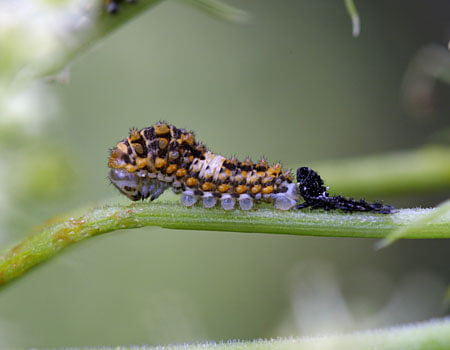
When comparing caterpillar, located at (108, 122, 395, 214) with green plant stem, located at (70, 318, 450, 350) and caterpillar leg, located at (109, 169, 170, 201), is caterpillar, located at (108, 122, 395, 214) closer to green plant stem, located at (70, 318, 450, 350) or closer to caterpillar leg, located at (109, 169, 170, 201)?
caterpillar leg, located at (109, 169, 170, 201)

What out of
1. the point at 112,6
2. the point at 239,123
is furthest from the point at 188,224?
the point at 239,123

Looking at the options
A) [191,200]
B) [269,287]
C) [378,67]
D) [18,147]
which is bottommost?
[269,287]

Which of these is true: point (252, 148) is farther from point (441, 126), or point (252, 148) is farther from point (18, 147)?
point (18, 147)

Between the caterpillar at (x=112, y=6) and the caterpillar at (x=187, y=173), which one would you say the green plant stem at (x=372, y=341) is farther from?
the caterpillar at (x=112, y=6)

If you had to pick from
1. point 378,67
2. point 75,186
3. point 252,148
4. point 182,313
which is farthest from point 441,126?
point 75,186

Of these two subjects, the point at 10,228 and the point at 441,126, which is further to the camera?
the point at 441,126

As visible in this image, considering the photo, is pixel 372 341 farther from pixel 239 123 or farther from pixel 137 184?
pixel 239 123

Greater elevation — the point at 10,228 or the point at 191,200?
the point at 191,200
